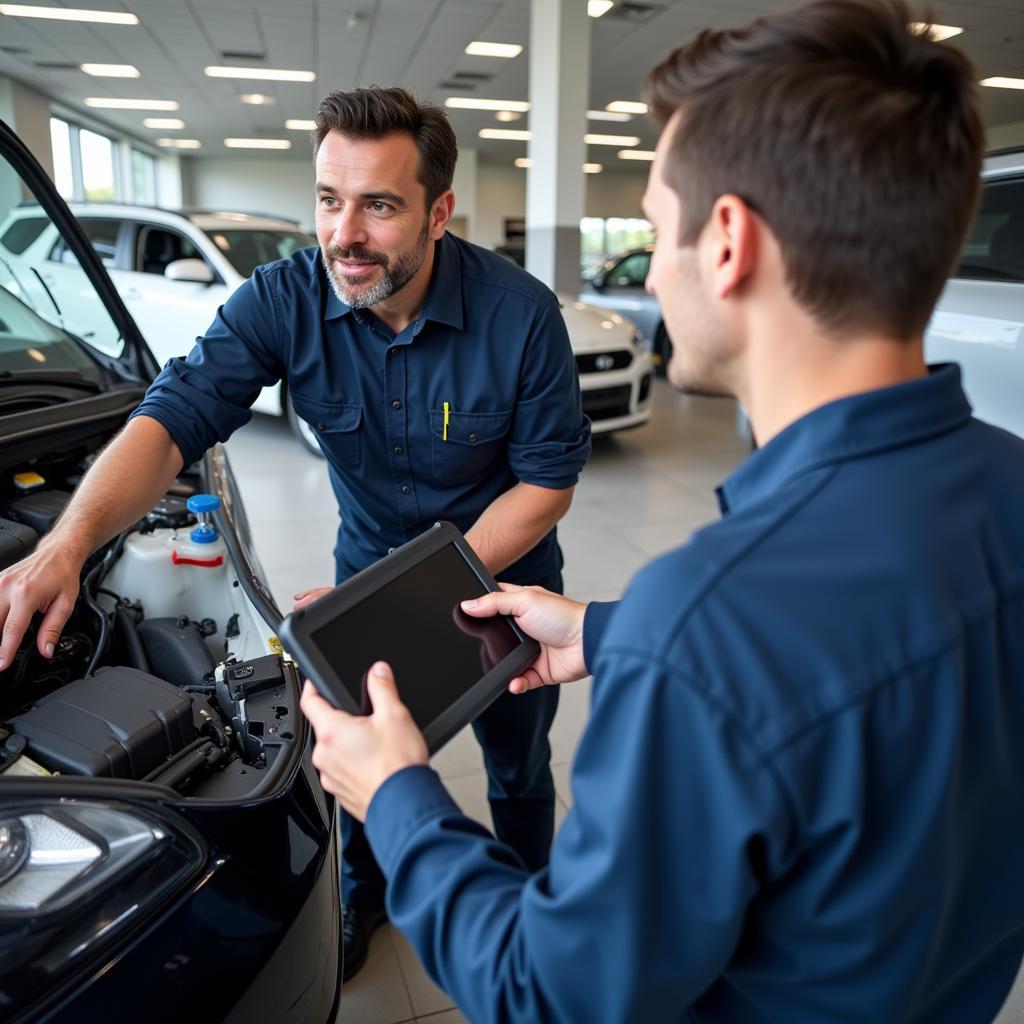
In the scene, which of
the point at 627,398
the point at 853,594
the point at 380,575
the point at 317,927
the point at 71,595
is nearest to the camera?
the point at 853,594

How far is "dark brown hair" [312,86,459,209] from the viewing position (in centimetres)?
150

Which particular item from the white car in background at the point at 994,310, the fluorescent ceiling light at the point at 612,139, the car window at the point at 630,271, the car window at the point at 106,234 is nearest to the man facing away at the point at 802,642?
the white car in background at the point at 994,310

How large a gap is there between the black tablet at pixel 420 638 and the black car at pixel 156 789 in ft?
1.04

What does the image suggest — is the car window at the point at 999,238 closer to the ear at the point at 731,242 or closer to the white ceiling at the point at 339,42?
the white ceiling at the point at 339,42

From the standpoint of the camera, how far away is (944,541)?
23.7 inches

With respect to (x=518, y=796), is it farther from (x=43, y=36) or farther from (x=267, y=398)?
(x=43, y=36)

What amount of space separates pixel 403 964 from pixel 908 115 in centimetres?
175

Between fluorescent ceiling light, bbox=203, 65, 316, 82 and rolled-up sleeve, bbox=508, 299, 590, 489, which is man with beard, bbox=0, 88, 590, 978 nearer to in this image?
rolled-up sleeve, bbox=508, 299, 590, 489

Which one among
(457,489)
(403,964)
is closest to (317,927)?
(403,964)

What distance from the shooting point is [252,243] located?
5.81 meters

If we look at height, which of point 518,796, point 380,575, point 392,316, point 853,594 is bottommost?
point 518,796

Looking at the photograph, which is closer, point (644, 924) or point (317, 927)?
point (644, 924)

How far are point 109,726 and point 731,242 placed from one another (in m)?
1.00

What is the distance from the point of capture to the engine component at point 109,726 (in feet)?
3.60
